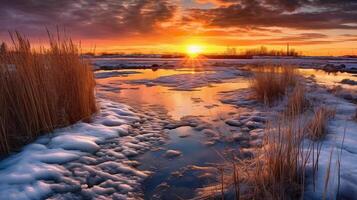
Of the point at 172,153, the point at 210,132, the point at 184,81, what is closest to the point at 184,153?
the point at 172,153

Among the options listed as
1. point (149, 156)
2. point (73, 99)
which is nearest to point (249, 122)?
point (149, 156)

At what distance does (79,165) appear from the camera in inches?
122

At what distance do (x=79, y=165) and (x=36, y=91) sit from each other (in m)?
1.21

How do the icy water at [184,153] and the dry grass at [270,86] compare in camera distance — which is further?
the dry grass at [270,86]

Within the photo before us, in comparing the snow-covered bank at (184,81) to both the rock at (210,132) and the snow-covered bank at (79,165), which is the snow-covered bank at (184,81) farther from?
the snow-covered bank at (79,165)

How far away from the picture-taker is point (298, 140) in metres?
2.41

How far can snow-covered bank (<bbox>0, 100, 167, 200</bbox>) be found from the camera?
8.35ft

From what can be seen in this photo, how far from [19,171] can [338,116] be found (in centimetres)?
474

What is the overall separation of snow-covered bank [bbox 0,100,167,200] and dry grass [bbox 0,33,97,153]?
20 cm

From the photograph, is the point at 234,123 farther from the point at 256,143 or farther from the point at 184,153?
the point at 184,153

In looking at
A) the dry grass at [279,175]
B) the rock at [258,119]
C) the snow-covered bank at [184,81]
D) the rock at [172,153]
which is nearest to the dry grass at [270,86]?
the rock at [258,119]

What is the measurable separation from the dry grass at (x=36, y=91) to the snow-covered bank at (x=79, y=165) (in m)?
0.20

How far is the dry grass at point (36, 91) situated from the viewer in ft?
11.2

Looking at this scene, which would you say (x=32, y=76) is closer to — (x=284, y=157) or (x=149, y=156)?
(x=149, y=156)
